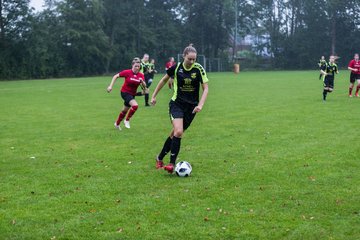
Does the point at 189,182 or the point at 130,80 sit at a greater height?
the point at 130,80

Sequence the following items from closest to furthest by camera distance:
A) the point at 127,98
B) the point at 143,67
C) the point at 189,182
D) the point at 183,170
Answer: the point at 189,182
the point at 183,170
the point at 127,98
the point at 143,67

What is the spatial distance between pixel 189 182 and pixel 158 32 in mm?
67258

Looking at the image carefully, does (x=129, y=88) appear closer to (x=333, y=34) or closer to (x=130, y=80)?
(x=130, y=80)

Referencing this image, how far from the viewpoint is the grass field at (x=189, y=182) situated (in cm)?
567

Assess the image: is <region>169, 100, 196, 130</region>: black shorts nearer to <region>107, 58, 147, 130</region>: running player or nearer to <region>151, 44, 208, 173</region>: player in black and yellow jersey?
<region>151, 44, 208, 173</region>: player in black and yellow jersey

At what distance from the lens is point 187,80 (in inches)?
339

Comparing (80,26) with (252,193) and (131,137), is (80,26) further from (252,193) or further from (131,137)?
(252,193)

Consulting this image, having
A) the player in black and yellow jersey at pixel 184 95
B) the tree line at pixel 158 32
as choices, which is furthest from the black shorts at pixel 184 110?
the tree line at pixel 158 32

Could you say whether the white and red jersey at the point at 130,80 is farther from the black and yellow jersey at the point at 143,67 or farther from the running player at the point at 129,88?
the black and yellow jersey at the point at 143,67

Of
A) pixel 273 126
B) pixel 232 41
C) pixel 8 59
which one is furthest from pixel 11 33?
pixel 273 126

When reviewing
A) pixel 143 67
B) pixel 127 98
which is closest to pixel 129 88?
pixel 127 98

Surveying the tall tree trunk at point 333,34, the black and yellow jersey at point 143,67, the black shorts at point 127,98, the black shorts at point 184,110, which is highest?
the tall tree trunk at point 333,34

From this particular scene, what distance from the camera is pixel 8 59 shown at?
54.1 m

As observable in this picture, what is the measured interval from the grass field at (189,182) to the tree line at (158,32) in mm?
43670
